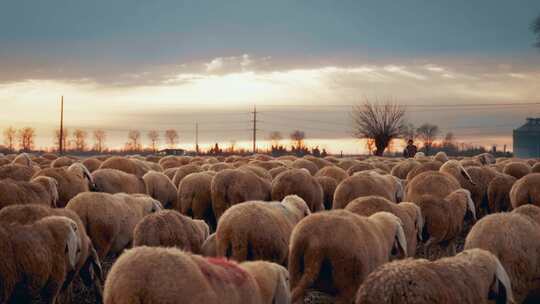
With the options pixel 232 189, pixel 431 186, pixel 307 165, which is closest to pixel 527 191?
pixel 431 186

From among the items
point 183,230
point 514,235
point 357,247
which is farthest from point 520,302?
point 183,230

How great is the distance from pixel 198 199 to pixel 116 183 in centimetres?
242

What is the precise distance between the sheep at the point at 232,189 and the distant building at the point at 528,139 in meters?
74.6

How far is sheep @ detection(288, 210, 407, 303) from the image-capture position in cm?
952

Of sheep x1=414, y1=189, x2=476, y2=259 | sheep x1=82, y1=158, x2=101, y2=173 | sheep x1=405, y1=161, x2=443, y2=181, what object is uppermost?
sheep x1=405, y1=161, x2=443, y2=181

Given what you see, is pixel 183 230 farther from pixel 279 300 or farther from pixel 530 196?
pixel 530 196

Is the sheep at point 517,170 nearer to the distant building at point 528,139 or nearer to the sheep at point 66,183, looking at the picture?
the sheep at point 66,183

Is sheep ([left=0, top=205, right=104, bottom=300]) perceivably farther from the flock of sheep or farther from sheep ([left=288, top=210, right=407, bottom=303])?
sheep ([left=288, top=210, right=407, bottom=303])

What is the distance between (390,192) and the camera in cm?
1802

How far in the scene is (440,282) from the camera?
7750 mm

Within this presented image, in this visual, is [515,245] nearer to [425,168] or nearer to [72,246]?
[72,246]

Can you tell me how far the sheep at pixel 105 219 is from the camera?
13.0 metres

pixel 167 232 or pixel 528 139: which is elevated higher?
pixel 528 139

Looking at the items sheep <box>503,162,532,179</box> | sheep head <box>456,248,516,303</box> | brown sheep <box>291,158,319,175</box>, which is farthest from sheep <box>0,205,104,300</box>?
sheep <box>503,162,532,179</box>
